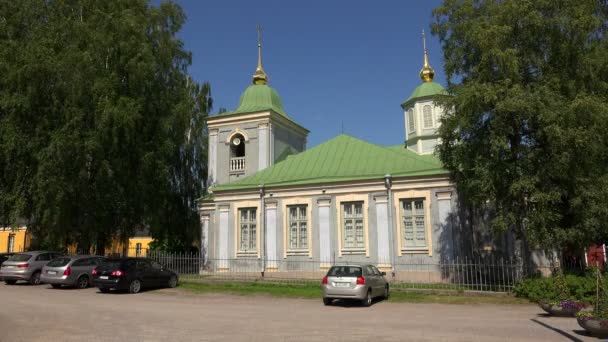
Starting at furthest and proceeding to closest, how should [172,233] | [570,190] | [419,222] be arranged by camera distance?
[172,233] → [419,222] → [570,190]

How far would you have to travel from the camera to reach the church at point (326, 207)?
21.5 m

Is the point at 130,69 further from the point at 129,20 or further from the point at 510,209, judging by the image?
the point at 510,209

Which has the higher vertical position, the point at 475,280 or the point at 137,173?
the point at 137,173

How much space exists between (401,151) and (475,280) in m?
7.65

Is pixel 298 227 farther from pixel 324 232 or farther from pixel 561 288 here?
pixel 561 288

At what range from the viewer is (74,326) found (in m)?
10.7

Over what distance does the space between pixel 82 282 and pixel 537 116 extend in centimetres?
1873

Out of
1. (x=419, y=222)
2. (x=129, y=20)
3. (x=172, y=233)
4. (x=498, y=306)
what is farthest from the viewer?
(x=172, y=233)

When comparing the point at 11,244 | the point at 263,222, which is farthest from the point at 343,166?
the point at 11,244

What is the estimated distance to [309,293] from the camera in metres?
17.9

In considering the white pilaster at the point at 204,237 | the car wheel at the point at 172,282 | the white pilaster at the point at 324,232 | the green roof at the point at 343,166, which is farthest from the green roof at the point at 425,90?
the car wheel at the point at 172,282

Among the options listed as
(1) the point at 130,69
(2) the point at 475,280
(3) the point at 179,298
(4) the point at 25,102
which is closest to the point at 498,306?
(2) the point at 475,280

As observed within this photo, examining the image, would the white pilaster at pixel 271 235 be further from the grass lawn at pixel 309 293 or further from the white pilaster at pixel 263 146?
the white pilaster at pixel 263 146

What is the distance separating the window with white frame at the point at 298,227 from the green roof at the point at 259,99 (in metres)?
8.09
